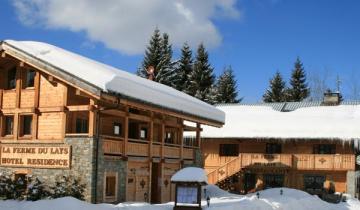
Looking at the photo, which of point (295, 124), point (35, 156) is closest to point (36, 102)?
point (35, 156)

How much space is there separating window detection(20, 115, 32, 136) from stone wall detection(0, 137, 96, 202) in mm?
2869

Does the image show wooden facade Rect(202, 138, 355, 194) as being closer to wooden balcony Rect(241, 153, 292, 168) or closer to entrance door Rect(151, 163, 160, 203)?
wooden balcony Rect(241, 153, 292, 168)

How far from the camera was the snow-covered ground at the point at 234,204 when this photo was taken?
20906 mm

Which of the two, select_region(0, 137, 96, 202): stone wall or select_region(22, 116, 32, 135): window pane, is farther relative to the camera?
select_region(22, 116, 32, 135): window pane

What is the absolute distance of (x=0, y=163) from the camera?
26.7 m

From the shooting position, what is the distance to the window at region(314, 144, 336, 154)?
4362 cm

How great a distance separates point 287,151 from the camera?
149ft

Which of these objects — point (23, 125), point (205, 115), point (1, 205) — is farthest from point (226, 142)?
point (1, 205)

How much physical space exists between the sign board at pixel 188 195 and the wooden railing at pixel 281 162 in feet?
65.8

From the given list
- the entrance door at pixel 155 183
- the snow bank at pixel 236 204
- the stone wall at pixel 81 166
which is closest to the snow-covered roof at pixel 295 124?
the snow bank at pixel 236 204

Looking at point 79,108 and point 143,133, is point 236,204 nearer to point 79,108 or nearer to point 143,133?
point 79,108

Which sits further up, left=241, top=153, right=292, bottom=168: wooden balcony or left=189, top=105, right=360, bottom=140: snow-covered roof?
left=189, top=105, right=360, bottom=140: snow-covered roof

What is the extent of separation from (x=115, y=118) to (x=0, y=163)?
616 cm

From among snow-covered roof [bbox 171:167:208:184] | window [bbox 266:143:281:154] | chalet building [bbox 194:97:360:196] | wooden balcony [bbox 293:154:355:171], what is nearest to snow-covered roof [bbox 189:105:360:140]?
chalet building [bbox 194:97:360:196]
